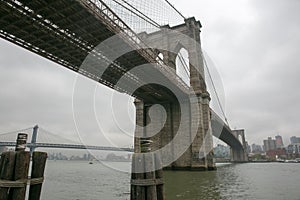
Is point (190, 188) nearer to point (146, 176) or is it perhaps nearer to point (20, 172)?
point (146, 176)

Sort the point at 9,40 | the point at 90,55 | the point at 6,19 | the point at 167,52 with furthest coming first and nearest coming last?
1. the point at 167,52
2. the point at 90,55
3. the point at 9,40
4. the point at 6,19

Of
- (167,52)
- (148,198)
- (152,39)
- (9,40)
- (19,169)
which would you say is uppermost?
(152,39)

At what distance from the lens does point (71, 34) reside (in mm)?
15656

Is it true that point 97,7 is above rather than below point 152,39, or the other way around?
below

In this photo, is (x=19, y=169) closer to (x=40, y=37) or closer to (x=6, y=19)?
(x=6, y=19)

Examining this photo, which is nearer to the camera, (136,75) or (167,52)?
(136,75)

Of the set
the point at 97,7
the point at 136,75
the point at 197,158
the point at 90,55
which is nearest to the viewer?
the point at 97,7

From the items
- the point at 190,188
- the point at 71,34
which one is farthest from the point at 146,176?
the point at 71,34

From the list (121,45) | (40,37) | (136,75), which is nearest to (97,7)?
(121,45)

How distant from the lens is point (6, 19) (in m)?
13.8

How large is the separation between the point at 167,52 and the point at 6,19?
23.5 m

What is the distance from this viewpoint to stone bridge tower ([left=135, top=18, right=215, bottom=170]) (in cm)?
2633

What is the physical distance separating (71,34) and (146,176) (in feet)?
43.7

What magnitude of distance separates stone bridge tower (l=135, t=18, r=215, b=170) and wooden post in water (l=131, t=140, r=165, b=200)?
21.7m
